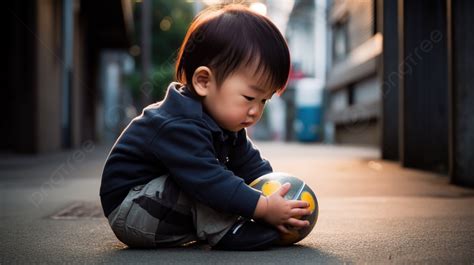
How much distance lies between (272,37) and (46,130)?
9.58 m

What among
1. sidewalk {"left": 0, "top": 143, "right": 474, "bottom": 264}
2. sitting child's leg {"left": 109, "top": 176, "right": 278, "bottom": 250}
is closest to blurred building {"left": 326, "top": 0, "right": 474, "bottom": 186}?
sidewalk {"left": 0, "top": 143, "right": 474, "bottom": 264}

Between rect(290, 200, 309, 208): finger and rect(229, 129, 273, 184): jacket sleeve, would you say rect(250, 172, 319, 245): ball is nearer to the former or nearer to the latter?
rect(290, 200, 309, 208): finger

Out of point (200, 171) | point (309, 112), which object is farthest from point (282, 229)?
point (309, 112)

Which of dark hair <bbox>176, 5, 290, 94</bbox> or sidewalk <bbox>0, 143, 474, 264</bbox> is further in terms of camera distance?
dark hair <bbox>176, 5, 290, 94</bbox>

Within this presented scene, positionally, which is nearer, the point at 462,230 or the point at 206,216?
the point at 206,216

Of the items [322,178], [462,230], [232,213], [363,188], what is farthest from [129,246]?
[322,178]

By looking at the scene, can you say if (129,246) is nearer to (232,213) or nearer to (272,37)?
(232,213)

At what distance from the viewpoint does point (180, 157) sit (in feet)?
7.78

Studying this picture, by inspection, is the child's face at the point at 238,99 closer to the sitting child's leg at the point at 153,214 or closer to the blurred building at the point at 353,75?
the sitting child's leg at the point at 153,214

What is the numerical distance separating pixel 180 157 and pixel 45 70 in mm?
9495

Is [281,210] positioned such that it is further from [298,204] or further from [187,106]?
[187,106]

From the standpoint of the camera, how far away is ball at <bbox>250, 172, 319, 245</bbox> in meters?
2.51

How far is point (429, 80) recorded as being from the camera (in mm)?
7062

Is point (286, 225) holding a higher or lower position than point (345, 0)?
lower
